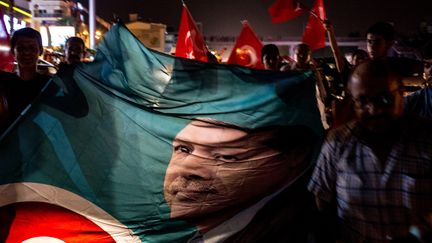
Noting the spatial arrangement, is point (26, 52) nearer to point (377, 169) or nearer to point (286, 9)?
point (377, 169)

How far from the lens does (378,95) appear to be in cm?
Result: 196

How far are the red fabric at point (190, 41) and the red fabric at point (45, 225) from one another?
4556mm

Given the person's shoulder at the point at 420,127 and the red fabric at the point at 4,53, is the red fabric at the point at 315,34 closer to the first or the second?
the red fabric at the point at 4,53

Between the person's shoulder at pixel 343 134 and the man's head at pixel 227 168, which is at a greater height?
the person's shoulder at pixel 343 134

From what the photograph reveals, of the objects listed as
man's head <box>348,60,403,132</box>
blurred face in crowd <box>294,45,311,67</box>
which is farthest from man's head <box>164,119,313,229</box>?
blurred face in crowd <box>294,45,311,67</box>

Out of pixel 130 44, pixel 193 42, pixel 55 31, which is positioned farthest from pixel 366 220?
pixel 55 31

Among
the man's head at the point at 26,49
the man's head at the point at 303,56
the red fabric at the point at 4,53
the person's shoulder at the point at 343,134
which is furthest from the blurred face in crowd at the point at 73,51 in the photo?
the person's shoulder at the point at 343,134

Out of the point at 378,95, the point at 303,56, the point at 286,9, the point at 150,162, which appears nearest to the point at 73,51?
the point at 150,162

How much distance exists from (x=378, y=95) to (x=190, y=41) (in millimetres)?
5578

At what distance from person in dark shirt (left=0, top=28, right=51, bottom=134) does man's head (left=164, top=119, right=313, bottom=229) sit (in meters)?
1.48

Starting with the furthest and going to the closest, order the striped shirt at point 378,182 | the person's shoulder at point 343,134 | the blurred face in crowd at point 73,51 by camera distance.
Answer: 1. the blurred face in crowd at point 73,51
2. the person's shoulder at point 343,134
3. the striped shirt at point 378,182

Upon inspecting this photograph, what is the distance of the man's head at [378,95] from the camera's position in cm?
196

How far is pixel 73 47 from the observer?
520 centimetres

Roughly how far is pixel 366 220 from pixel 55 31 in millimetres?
25486
